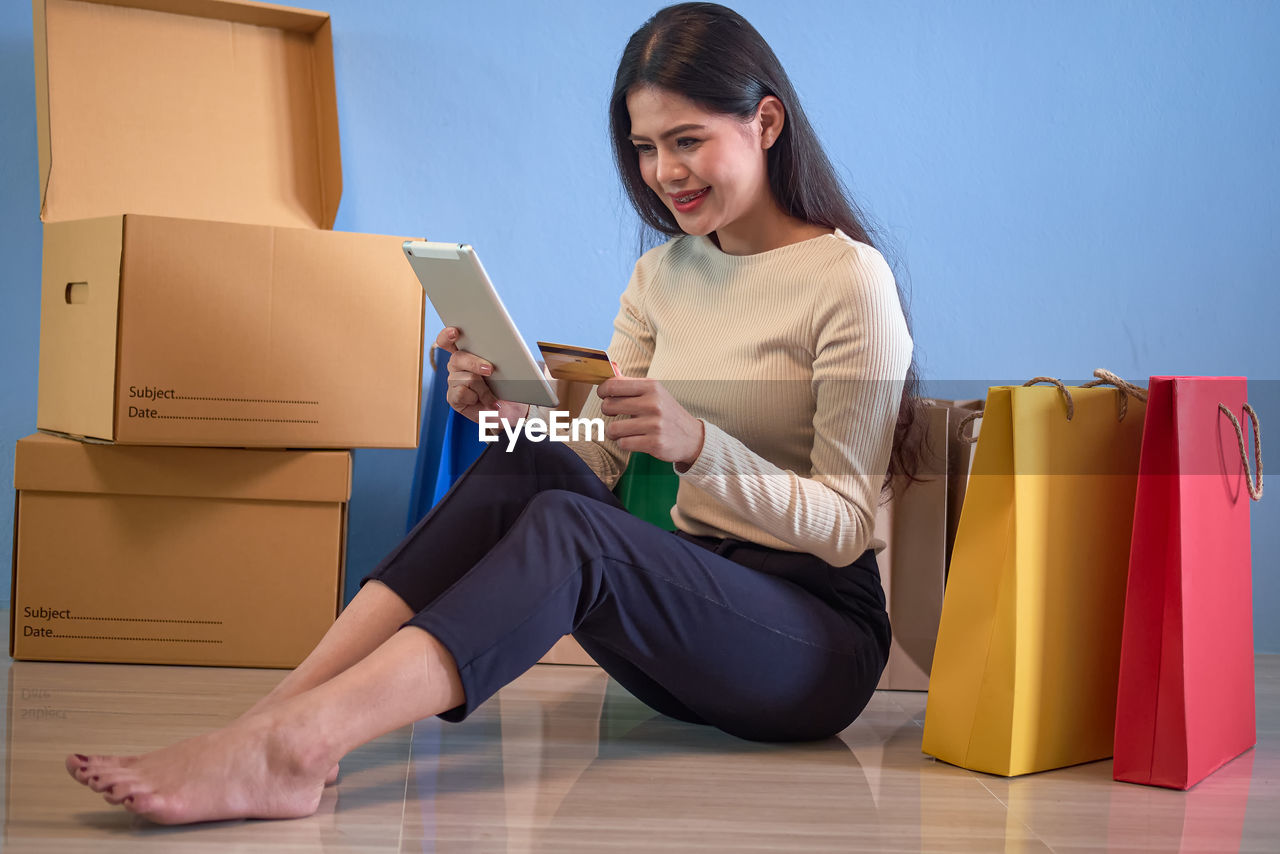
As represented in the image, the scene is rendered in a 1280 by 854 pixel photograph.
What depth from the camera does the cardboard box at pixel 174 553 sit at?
4.68 ft

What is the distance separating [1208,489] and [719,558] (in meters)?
0.48

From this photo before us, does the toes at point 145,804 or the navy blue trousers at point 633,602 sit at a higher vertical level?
the navy blue trousers at point 633,602

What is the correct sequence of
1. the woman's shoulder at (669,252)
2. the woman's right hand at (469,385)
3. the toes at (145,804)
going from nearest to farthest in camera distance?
the toes at (145,804) < the woman's right hand at (469,385) < the woman's shoulder at (669,252)

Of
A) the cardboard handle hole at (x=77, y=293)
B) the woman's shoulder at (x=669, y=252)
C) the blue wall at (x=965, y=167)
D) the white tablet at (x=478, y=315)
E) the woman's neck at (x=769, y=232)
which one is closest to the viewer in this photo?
the white tablet at (x=478, y=315)

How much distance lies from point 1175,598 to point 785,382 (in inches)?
16.5

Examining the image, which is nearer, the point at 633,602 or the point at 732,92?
the point at 633,602

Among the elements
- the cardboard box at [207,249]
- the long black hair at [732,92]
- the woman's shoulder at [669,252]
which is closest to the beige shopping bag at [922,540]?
the long black hair at [732,92]

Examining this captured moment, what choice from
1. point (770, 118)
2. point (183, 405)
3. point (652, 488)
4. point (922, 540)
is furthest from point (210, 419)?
point (922, 540)

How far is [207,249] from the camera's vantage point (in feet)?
4.54

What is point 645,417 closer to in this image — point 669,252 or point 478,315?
point 478,315

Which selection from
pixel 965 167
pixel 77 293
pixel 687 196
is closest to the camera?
pixel 687 196

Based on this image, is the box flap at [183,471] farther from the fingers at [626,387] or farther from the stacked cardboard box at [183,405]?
the fingers at [626,387]

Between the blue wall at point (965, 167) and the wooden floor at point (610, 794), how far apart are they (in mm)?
738

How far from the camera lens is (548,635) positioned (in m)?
0.90
